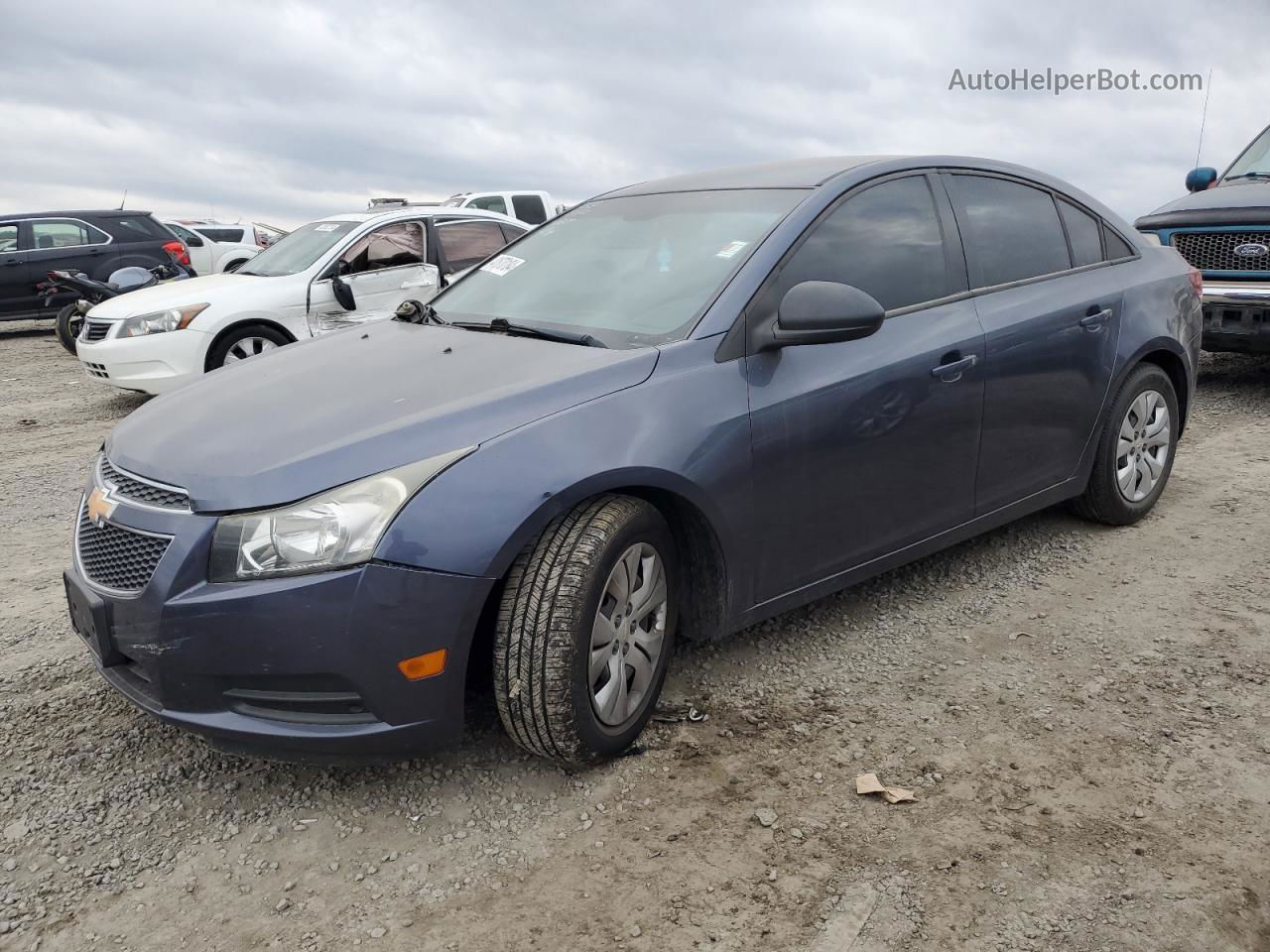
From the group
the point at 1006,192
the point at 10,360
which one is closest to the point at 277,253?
the point at 10,360

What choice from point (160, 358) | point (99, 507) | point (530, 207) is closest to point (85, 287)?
point (160, 358)

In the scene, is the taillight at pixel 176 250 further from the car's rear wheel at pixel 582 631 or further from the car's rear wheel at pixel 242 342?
the car's rear wheel at pixel 582 631

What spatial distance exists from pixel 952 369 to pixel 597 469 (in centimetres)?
157

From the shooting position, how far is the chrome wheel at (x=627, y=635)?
9.09 ft

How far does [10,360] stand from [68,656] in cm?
990

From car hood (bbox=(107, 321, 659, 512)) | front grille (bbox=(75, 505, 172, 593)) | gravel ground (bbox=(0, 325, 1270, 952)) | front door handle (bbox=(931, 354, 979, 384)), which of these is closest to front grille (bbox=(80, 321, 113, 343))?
gravel ground (bbox=(0, 325, 1270, 952))

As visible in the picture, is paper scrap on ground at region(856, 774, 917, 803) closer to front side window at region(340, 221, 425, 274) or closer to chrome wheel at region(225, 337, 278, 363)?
chrome wheel at region(225, 337, 278, 363)

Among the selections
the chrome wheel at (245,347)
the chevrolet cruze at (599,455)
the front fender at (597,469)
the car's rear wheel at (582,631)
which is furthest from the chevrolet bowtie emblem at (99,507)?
the chrome wheel at (245,347)

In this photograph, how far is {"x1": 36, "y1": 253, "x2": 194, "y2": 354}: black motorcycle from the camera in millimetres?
9750

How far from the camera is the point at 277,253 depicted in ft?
28.9

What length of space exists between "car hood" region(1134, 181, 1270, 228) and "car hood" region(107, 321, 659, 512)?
6.27 meters

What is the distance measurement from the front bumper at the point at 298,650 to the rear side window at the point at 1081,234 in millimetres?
3168

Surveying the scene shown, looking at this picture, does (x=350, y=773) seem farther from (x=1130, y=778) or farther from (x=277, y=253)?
(x=277, y=253)

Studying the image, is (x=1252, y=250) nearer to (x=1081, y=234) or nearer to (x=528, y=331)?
(x=1081, y=234)
